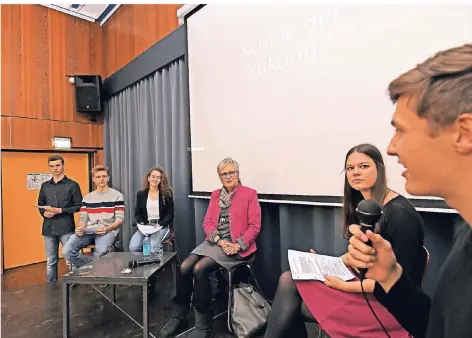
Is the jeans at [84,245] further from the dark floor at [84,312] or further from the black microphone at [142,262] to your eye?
the black microphone at [142,262]

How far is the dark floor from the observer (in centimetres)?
185

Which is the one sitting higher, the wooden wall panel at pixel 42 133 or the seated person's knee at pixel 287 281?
the wooden wall panel at pixel 42 133

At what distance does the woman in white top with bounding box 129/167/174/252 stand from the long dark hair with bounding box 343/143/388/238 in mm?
1647

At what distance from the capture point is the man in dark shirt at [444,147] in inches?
15.7

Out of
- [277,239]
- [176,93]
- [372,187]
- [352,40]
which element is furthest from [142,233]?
[352,40]

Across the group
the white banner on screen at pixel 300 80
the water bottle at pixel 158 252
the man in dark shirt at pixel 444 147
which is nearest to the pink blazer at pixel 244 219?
the white banner on screen at pixel 300 80

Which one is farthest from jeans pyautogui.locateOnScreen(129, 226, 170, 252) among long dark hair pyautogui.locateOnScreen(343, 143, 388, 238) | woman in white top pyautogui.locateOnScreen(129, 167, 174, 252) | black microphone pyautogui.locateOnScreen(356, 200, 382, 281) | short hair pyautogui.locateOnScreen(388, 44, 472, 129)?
short hair pyautogui.locateOnScreen(388, 44, 472, 129)

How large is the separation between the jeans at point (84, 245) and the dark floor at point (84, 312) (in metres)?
0.27

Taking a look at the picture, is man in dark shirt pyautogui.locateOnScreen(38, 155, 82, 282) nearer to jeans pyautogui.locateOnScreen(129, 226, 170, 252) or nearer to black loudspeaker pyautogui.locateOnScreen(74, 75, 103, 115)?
jeans pyautogui.locateOnScreen(129, 226, 170, 252)

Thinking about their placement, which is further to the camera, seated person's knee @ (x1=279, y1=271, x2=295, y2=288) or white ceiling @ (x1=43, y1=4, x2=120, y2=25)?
white ceiling @ (x1=43, y1=4, x2=120, y2=25)

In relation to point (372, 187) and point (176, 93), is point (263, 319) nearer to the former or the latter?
point (372, 187)

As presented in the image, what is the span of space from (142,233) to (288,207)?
4.49 feet

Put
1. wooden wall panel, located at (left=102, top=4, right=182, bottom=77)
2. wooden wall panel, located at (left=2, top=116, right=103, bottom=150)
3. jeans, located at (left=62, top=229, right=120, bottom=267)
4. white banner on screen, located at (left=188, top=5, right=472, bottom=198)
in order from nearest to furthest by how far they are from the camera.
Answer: white banner on screen, located at (left=188, top=5, right=472, bottom=198) < jeans, located at (left=62, top=229, right=120, bottom=267) < wooden wall panel, located at (left=102, top=4, right=182, bottom=77) < wooden wall panel, located at (left=2, top=116, right=103, bottom=150)

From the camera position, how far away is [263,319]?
1.71 m
